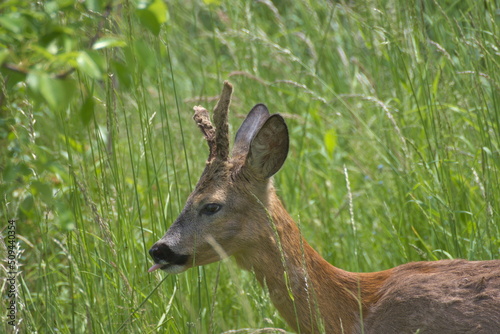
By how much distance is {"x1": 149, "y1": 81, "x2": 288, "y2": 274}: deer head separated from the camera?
3.06 metres

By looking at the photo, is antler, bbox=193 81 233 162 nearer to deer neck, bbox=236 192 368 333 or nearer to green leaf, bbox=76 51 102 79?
deer neck, bbox=236 192 368 333

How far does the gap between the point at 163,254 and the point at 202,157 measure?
67.8 inches

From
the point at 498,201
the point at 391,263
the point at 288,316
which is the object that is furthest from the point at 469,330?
the point at 391,263

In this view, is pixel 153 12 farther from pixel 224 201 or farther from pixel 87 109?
pixel 224 201

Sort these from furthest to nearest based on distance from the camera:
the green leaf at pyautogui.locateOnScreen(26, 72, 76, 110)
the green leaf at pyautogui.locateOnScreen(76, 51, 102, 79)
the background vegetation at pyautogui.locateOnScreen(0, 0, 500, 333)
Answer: the background vegetation at pyautogui.locateOnScreen(0, 0, 500, 333) → the green leaf at pyautogui.locateOnScreen(76, 51, 102, 79) → the green leaf at pyautogui.locateOnScreen(26, 72, 76, 110)

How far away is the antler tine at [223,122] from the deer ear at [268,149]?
0.11 meters

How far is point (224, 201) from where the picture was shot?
3170 mm

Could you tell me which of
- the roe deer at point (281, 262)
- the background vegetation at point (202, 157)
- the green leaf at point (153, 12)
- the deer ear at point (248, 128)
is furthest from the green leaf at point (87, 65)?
the deer ear at point (248, 128)

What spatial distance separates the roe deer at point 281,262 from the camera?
116 inches

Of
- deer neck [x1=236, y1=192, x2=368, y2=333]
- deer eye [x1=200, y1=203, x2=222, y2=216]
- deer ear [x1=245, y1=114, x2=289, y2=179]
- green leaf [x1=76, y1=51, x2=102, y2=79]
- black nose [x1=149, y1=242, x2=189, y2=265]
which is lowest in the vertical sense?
deer neck [x1=236, y1=192, x2=368, y2=333]

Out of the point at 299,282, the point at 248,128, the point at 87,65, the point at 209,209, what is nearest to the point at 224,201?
the point at 209,209

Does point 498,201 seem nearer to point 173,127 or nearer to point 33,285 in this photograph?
point 173,127

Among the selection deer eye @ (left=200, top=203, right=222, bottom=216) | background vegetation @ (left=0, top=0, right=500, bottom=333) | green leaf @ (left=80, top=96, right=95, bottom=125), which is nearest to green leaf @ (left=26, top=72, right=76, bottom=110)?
background vegetation @ (left=0, top=0, right=500, bottom=333)

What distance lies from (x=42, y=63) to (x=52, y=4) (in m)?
0.18
